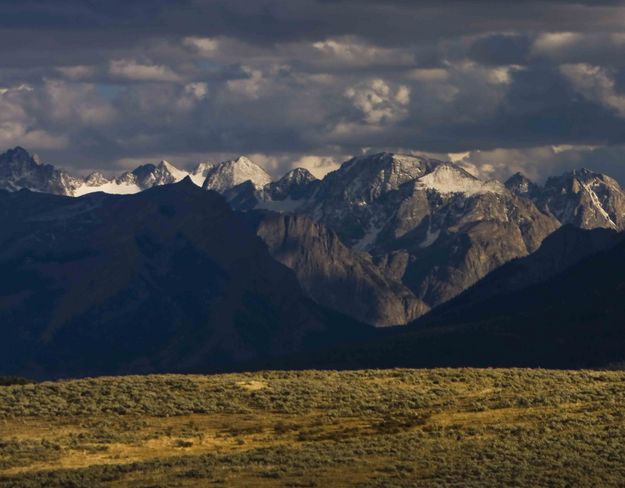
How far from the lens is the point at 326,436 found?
106125mm

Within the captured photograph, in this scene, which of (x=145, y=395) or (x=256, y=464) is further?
(x=145, y=395)

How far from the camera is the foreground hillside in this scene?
9406cm

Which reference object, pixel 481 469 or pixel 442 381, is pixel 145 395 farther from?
pixel 481 469

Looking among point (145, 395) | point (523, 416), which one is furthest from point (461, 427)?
point (145, 395)

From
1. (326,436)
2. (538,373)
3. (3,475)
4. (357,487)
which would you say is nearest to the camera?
(357,487)

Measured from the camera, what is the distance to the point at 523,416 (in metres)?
111

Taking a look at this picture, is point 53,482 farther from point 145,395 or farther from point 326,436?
point 145,395

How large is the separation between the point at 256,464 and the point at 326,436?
9.86 metres

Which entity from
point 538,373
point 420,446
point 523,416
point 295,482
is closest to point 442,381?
point 538,373

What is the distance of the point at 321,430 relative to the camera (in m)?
108

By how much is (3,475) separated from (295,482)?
1731 cm

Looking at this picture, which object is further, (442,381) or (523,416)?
(442,381)

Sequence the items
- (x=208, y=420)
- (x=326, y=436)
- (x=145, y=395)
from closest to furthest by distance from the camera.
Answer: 1. (x=326, y=436)
2. (x=208, y=420)
3. (x=145, y=395)

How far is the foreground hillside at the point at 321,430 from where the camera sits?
309ft
